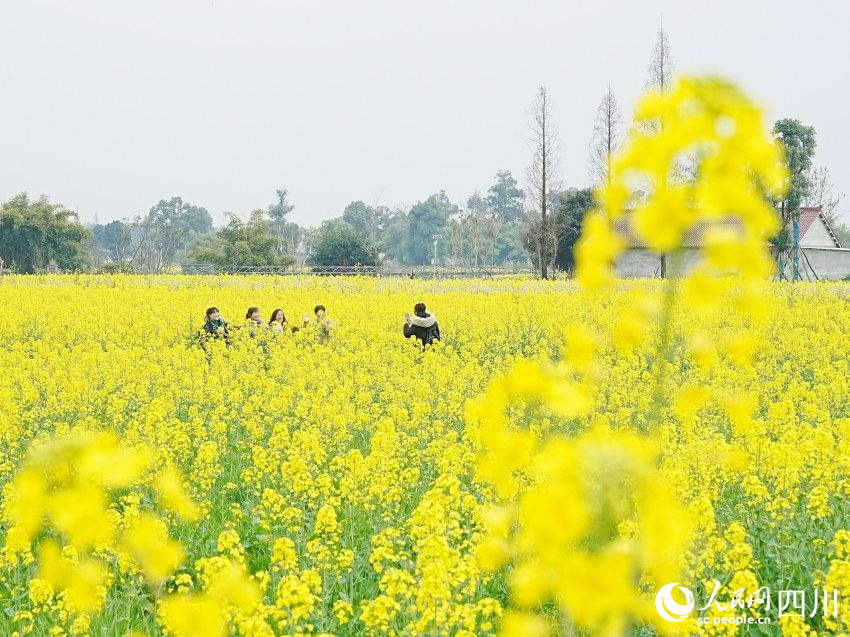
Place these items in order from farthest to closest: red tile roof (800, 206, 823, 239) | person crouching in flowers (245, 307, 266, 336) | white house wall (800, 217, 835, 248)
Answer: white house wall (800, 217, 835, 248), red tile roof (800, 206, 823, 239), person crouching in flowers (245, 307, 266, 336)

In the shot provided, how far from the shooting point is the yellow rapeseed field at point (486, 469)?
4.78 ft

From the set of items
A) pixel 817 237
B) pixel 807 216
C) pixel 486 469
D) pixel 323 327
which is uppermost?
pixel 807 216

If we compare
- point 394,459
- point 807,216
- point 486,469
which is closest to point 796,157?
point 807,216

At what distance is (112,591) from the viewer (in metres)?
5.23

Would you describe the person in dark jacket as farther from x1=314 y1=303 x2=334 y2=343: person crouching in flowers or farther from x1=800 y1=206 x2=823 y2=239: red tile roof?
x1=800 y1=206 x2=823 y2=239: red tile roof

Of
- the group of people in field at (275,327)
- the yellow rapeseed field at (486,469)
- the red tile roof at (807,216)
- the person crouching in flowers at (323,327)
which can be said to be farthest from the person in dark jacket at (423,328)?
the red tile roof at (807,216)

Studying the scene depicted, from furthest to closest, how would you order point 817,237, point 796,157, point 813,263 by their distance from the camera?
1. point 817,237
2. point 813,263
3. point 796,157

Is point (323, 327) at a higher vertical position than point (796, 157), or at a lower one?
lower

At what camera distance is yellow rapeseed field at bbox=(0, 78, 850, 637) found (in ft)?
4.78

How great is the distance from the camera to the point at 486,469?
168 cm

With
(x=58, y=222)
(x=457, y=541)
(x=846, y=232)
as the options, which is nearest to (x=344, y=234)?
(x=58, y=222)

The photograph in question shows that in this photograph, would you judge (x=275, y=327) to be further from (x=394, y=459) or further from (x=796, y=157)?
(x=796, y=157)

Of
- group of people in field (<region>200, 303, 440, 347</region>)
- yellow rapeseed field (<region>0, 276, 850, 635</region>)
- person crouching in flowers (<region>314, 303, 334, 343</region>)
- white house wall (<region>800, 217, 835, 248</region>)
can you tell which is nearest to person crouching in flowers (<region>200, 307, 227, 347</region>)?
group of people in field (<region>200, 303, 440, 347</region>)

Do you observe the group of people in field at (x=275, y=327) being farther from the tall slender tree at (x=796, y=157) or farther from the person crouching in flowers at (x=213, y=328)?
the tall slender tree at (x=796, y=157)
